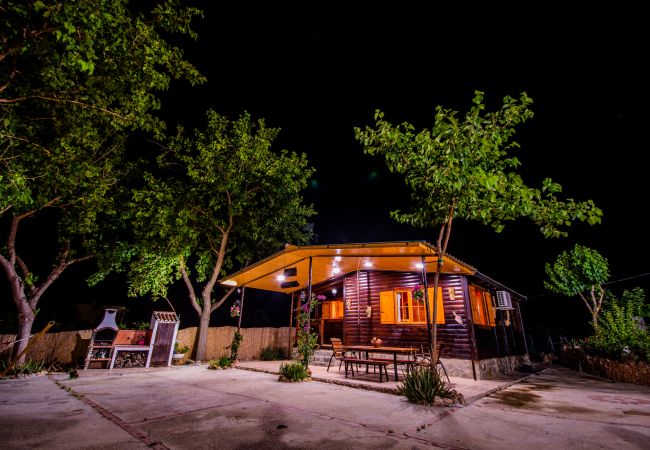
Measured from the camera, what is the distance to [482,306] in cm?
1242

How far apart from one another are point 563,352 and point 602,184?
12.9 meters

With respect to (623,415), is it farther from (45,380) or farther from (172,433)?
(45,380)

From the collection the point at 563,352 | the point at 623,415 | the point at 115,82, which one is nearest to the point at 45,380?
the point at 115,82

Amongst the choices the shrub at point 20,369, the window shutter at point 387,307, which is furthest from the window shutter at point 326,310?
the shrub at point 20,369

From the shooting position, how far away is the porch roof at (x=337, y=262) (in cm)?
852

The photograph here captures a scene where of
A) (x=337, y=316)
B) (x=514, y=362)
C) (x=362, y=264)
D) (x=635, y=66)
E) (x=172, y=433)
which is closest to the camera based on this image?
(x=172, y=433)

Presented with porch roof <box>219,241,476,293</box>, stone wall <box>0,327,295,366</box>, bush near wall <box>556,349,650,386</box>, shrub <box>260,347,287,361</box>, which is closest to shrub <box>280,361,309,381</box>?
porch roof <box>219,241,476,293</box>

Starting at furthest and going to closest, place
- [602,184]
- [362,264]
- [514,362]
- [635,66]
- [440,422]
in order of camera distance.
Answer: [602,184]
[514,362]
[362,264]
[635,66]
[440,422]

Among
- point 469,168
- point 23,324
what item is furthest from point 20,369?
point 469,168

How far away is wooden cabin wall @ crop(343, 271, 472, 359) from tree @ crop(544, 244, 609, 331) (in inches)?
489

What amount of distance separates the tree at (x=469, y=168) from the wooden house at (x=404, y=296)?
181 centimetres

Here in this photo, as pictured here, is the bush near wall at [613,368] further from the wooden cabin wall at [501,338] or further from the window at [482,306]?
the window at [482,306]

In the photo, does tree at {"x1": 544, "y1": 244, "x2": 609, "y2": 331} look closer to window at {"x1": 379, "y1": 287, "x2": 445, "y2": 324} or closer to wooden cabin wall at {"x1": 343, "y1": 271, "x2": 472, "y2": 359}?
wooden cabin wall at {"x1": 343, "y1": 271, "x2": 472, "y2": 359}

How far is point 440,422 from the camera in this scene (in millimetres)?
4316
